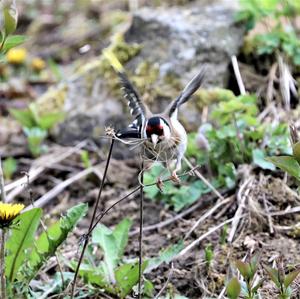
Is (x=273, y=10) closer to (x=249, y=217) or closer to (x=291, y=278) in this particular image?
(x=249, y=217)

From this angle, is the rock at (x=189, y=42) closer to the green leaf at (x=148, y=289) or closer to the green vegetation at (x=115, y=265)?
the green vegetation at (x=115, y=265)

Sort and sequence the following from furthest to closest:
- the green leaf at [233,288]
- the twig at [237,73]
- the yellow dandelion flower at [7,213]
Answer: the twig at [237,73]
the yellow dandelion flower at [7,213]
the green leaf at [233,288]

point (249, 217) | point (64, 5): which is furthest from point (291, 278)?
point (64, 5)

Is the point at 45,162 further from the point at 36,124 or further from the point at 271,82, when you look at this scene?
the point at 271,82

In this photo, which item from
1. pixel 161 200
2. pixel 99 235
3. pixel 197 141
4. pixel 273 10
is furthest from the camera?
pixel 273 10

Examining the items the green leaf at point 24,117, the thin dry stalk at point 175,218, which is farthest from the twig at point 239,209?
the green leaf at point 24,117

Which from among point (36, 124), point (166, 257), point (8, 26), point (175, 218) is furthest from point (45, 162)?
point (8, 26)

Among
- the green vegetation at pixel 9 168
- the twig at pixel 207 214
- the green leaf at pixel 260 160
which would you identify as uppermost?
the green leaf at pixel 260 160
